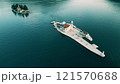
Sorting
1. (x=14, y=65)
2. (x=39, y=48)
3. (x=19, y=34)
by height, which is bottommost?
(x=14, y=65)

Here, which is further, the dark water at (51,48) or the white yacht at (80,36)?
the white yacht at (80,36)

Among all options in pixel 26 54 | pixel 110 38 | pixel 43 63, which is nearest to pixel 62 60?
pixel 43 63

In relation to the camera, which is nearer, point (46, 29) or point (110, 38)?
point (110, 38)

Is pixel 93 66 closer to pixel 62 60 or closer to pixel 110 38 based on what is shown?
pixel 62 60

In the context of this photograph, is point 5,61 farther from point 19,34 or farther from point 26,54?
point 19,34

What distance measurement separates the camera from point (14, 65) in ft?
269

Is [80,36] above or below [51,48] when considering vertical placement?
above

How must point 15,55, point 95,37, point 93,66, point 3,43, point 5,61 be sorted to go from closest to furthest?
point 93,66, point 5,61, point 15,55, point 3,43, point 95,37

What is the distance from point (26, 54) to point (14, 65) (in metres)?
16.6

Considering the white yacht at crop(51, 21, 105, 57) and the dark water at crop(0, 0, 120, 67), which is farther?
the white yacht at crop(51, 21, 105, 57)

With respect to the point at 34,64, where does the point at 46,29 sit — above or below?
above

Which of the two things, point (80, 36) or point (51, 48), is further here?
point (80, 36)

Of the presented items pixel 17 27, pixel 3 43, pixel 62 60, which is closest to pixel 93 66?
pixel 62 60

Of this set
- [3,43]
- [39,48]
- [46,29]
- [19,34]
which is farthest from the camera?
[46,29]
